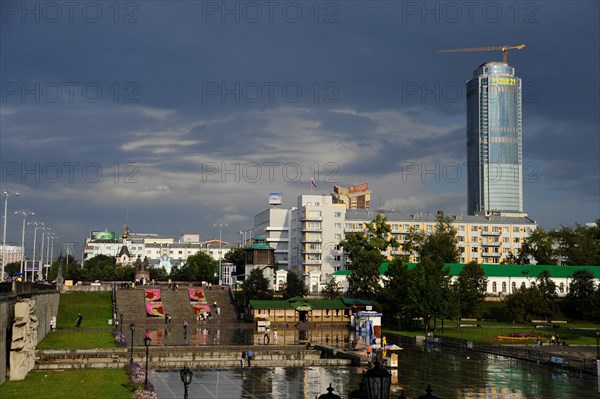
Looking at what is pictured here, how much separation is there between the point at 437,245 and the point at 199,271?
58.3 m

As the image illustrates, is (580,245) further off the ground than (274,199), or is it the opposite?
(274,199)

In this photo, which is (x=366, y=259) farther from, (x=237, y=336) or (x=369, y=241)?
(x=237, y=336)

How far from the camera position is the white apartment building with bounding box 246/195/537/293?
157 metres

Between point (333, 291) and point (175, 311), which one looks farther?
point (333, 291)

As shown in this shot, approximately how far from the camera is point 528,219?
6914 inches

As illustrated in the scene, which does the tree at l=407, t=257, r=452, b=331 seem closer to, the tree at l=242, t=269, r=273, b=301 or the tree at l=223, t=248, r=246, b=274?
the tree at l=242, t=269, r=273, b=301

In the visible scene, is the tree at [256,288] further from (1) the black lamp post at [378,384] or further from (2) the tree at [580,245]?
(1) the black lamp post at [378,384]

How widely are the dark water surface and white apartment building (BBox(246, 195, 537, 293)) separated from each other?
95303 mm

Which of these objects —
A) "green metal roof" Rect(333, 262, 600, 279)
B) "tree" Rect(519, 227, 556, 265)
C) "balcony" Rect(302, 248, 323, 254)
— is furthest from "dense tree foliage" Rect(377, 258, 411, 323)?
"balcony" Rect(302, 248, 323, 254)

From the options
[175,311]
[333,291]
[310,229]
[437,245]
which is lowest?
[175,311]

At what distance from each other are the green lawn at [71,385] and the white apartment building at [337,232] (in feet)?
341

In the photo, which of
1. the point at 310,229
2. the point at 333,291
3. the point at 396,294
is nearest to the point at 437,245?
the point at 310,229

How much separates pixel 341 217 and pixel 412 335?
3190 inches

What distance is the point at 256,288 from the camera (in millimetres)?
103938
